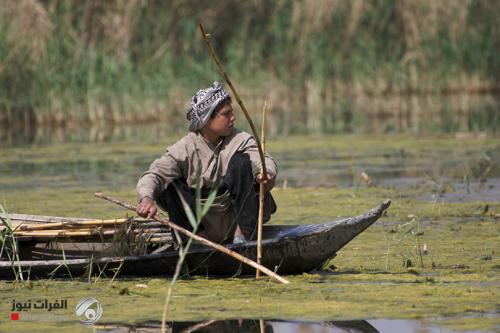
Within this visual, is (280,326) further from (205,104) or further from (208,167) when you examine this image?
(205,104)

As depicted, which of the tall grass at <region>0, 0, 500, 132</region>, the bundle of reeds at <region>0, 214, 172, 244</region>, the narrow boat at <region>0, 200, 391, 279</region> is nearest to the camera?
the narrow boat at <region>0, 200, 391, 279</region>

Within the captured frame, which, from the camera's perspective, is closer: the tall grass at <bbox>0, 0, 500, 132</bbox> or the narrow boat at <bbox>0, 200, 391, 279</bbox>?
the narrow boat at <bbox>0, 200, 391, 279</bbox>

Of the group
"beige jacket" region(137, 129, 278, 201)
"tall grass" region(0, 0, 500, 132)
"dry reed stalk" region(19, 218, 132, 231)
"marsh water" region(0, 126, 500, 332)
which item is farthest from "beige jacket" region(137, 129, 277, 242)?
"tall grass" region(0, 0, 500, 132)

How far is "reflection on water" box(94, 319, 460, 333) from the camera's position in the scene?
506 centimetres

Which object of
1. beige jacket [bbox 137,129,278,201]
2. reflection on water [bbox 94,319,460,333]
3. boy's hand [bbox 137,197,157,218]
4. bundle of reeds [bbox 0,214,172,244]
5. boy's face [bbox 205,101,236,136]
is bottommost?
reflection on water [bbox 94,319,460,333]

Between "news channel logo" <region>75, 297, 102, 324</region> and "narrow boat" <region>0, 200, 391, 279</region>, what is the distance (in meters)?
0.52

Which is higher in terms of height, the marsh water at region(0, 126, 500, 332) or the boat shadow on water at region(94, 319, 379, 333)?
the marsh water at region(0, 126, 500, 332)

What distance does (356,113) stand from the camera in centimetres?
1903

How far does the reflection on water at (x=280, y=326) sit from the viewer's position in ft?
16.6

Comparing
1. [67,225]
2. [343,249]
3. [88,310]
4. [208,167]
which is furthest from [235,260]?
[343,249]

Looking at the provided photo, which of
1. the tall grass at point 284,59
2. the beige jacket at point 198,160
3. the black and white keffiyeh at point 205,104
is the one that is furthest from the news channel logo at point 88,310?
the tall grass at point 284,59

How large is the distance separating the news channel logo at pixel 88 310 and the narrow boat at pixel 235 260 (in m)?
0.52

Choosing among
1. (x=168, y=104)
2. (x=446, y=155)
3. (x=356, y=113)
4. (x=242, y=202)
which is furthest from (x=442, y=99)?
(x=242, y=202)

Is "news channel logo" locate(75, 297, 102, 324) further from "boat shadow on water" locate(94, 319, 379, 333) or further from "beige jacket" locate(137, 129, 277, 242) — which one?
"beige jacket" locate(137, 129, 277, 242)
